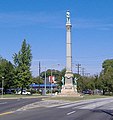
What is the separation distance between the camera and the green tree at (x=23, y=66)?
9475 centimetres

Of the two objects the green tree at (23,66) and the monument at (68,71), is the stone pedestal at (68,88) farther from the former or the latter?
the green tree at (23,66)

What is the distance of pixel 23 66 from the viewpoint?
95.3 m

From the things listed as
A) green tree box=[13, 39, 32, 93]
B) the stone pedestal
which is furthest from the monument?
green tree box=[13, 39, 32, 93]

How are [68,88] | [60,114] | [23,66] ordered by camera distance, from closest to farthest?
1. [60,114]
2. [68,88]
3. [23,66]

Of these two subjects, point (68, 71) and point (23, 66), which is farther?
point (23, 66)

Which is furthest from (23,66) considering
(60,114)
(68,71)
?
(60,114)

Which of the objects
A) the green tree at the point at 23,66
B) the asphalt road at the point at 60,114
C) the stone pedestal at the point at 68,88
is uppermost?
the green tree at the point at 23,66

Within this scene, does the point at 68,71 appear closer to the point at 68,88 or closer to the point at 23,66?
the point at 68,88

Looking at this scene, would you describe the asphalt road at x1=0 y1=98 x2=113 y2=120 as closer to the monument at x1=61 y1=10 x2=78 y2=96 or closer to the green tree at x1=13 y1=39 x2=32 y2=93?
the monument at x1=61 y1=10 x2=78 y2=96

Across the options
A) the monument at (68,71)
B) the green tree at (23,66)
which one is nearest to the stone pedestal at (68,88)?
the monument at (68,71)

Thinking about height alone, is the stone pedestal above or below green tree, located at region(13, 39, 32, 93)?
below

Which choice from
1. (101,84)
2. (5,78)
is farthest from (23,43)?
(101,84)

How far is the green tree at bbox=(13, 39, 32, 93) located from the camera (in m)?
94.8

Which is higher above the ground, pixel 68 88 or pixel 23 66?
pixel 23 66
